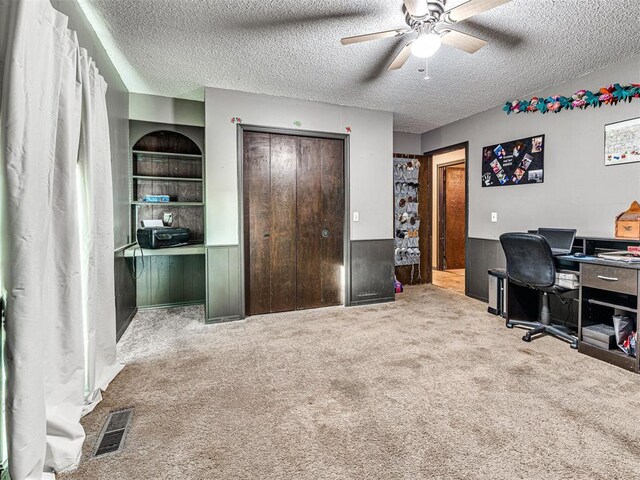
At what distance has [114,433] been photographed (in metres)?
1.73

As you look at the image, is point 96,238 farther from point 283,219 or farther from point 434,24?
point 434,24

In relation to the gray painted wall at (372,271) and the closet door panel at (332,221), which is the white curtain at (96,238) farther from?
the gray painted wall at (372,271)

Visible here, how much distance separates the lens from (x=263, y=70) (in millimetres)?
3158

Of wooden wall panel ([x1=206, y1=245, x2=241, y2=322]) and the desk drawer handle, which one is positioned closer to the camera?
the desk drawer handle

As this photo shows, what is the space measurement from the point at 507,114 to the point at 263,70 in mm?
3072

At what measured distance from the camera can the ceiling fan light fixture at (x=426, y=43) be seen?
6.70 ft

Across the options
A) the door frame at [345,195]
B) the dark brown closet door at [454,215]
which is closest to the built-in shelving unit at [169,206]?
the door frame at [345,195]

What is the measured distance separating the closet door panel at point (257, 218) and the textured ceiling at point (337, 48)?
67 cm

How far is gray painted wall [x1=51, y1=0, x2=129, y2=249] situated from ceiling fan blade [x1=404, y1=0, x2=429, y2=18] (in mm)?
2123

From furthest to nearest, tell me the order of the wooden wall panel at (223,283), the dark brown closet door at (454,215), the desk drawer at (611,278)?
1. the dark brown closet door at (454,215)
2. the wooden wall panel at (223,283)
3. the desk drawer at (611,278)

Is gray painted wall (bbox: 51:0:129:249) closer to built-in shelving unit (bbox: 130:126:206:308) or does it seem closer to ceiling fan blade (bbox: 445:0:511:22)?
built-in shelving unit (bbox: 130:126:206:308)

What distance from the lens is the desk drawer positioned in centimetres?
238

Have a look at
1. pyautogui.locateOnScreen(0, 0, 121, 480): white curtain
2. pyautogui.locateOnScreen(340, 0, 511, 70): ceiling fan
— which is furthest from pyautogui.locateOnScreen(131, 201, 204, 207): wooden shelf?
pyautogui.locateOnScreen(340, 0, 511, 70): ceiling fan

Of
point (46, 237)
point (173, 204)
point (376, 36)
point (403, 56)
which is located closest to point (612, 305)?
point (403, 56)
